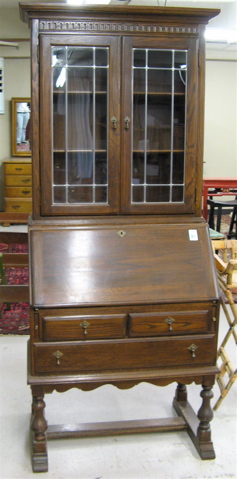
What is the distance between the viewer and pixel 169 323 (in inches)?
105

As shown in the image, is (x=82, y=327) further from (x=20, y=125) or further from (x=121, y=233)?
(x=20, y=125)

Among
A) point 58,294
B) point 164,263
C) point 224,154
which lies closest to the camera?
point 58,294

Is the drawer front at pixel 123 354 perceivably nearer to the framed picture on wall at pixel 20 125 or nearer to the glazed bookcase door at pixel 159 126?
the glazed bookcase door at pixel 159 126

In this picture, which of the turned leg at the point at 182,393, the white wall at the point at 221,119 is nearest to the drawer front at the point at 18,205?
the white wall at the point at 221,119

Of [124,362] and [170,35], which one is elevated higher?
[170,35]

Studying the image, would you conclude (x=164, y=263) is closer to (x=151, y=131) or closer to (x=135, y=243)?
(x=135, y=243)

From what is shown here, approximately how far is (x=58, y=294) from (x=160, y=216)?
679 mm

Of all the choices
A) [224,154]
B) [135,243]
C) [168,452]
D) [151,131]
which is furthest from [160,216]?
[224,154]

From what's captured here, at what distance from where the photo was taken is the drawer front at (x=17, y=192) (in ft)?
28.9

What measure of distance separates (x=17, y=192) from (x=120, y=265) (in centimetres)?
639

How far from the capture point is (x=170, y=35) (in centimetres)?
272

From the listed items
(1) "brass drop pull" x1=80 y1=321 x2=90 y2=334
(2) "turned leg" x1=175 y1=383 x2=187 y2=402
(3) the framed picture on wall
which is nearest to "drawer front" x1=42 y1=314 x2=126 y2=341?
(1) "brass drop pull" x1=80 y1=321 x2=90 y2=334

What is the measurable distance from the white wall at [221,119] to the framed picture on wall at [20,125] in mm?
3406

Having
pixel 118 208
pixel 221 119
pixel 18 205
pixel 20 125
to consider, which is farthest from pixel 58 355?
pixel 221 119
